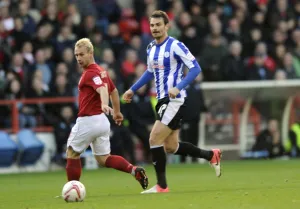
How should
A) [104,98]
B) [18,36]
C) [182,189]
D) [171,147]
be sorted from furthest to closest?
[18,36], [182,189], [171,147], [104,98]

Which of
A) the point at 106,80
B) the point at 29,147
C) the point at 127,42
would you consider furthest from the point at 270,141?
the point at 106,80

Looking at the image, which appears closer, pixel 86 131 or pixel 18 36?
pixel 86 131

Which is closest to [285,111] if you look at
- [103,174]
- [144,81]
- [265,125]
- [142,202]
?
[265,125]

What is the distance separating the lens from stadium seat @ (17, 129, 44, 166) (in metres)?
18.9

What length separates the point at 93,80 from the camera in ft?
38.2

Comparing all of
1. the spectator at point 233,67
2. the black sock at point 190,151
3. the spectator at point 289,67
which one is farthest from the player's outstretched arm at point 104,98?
the spectator at point 289,67

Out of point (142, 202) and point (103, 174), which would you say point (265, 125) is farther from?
point (142, 202)

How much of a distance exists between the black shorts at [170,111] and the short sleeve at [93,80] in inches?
37.7

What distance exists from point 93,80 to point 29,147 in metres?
7.51

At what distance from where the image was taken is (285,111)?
2227cm

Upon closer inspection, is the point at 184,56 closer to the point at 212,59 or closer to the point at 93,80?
the point at 93,80

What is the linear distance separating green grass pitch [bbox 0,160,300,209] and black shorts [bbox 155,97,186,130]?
2.82 ft

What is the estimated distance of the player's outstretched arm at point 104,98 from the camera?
437 inches

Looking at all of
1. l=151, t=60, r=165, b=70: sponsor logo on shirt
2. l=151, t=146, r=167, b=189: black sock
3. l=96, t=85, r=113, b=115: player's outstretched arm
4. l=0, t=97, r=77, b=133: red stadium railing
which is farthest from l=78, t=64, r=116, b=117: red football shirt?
l=0, t=97, r=77, b=133: red stadium railing
